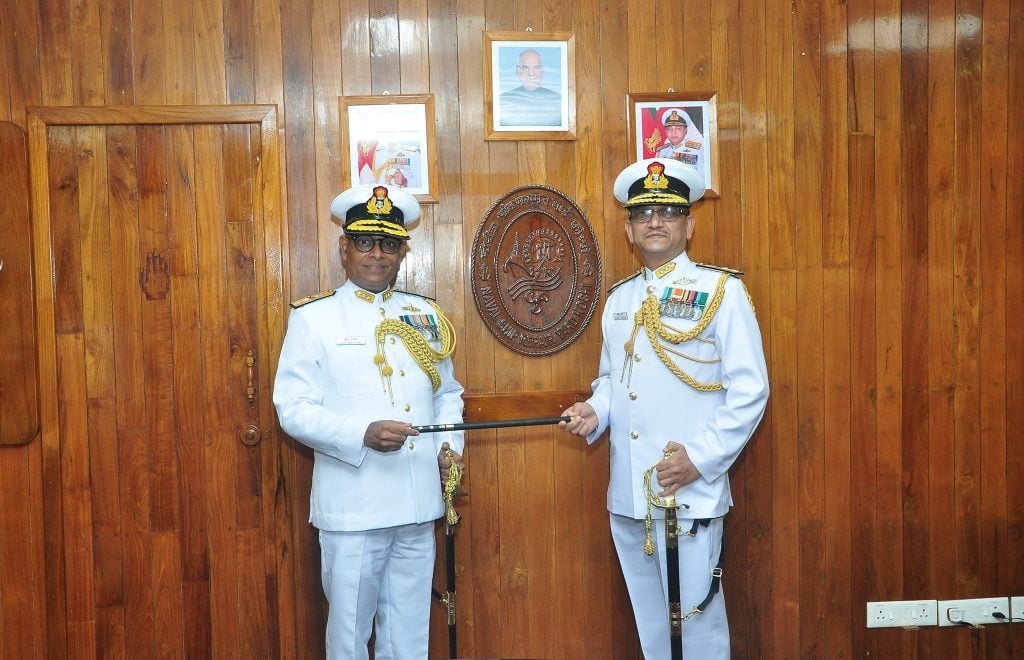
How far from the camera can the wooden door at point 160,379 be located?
8.85 feet

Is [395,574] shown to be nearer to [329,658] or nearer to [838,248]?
[329,658]

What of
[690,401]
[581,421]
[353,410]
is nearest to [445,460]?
[353,410]

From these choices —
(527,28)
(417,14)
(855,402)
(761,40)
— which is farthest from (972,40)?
(417,14)

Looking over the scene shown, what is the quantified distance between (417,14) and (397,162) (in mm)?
546

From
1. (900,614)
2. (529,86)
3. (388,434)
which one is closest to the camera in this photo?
(388,434)

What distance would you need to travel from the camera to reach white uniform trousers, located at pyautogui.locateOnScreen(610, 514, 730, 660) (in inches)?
93.4

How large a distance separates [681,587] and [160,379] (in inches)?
76.7

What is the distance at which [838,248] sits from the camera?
9.46ft

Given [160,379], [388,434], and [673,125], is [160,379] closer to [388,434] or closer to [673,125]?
[388,434]

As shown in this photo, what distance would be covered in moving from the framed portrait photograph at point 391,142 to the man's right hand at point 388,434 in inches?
35.6

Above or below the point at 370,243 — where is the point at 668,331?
below

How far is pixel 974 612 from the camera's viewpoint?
9.66ft

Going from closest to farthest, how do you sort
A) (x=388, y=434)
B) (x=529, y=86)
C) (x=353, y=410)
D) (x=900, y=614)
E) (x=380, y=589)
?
(x=388, y=434)
(x=353, y=410)
(x=380, y=589)
(x=529, y=86)
(x=900, y=614)

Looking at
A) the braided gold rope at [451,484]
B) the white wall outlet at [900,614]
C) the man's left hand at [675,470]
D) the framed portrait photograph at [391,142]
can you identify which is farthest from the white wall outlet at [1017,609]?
the framed portrait photograph at [391,142]
